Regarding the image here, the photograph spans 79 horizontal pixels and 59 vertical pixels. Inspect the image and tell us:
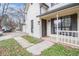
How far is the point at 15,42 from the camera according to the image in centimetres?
492

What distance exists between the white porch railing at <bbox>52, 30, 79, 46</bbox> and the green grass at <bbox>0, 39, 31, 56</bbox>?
1.46 m

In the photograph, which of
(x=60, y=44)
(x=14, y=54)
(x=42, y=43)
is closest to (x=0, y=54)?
(x=14, y=54)

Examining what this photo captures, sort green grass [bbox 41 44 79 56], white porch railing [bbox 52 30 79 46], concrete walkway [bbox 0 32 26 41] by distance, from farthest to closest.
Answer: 1. white porch railing [bbox 52 30 79 46]
2. concrete walkway [bbox 0 32 26 41]
3. green grass [bbox 41 44 79 56]

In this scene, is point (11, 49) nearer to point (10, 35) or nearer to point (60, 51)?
point (10, 35)

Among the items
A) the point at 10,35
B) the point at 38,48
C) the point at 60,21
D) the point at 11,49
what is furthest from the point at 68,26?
the point at 11,49

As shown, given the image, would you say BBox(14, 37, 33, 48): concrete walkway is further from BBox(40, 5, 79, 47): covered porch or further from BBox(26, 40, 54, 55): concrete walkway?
BBox(40, 5, 79, 47): covered porch

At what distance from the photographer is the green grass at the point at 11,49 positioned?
466 cm

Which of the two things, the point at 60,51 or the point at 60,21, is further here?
the point at 60,21

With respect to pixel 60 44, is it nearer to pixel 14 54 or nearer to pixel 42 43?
pixel 42 43

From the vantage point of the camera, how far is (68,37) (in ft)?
17.3

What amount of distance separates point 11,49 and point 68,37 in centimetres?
211

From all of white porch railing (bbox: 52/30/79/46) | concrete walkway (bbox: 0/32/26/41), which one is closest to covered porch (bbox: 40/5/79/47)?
white porch railing (bbox: 52/30/79/46)

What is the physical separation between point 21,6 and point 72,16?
1.97 metres

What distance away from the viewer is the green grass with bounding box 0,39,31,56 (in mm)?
4664
